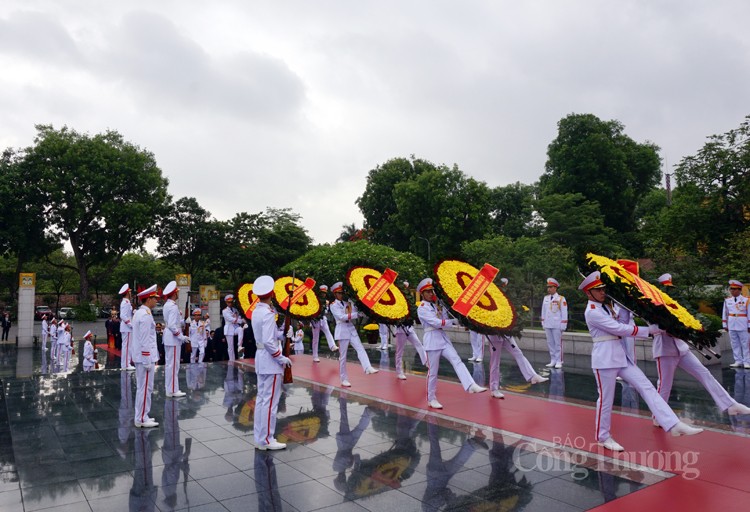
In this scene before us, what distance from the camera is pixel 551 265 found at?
23.4 m

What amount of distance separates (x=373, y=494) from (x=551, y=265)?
2017cm

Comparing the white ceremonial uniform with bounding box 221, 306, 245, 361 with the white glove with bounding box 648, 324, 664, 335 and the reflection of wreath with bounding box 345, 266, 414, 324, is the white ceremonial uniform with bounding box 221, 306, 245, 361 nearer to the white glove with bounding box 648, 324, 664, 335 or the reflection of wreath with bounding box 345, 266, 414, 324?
the reflection of wreath with bounding box 345, 266, 414, 324

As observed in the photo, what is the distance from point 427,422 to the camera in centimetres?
774

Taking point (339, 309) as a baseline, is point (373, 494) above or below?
below

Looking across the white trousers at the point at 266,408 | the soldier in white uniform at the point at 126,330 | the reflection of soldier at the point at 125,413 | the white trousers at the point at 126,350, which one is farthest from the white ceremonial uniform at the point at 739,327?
the white trousers at the point at 126,350

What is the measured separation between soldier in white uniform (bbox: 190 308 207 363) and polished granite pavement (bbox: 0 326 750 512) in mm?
7640

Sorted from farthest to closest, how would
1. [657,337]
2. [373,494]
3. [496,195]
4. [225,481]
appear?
1. [496,195]
2. [657,337]
3. [225,481]
4. [373,494]

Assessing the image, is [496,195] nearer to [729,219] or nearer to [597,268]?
[729,219]

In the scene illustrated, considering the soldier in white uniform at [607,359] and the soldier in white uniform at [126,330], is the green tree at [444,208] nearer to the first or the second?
the soldier in white uniform at [126,330]

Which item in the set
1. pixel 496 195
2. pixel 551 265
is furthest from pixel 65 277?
pixel 551 265

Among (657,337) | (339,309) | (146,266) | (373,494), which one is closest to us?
(373,494)

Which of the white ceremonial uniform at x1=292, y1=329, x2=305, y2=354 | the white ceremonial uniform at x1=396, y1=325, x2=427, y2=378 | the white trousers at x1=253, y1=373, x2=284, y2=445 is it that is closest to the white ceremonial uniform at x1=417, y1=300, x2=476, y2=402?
the white ceremonial uniform at x1=396, y1=325, x2=427, y2=378

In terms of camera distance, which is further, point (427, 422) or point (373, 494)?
point (427, 422)

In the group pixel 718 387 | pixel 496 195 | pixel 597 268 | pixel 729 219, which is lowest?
pixel 718 387
